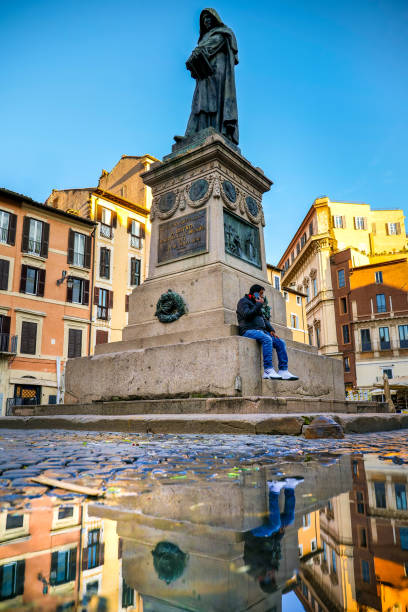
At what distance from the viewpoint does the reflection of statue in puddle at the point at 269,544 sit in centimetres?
93

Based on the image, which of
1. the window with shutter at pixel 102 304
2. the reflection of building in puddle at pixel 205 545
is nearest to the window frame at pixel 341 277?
the window with shutter at pixel 102 304

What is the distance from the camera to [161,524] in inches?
52.4

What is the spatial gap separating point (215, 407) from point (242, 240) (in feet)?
12.5

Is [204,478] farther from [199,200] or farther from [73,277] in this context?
[73,277]

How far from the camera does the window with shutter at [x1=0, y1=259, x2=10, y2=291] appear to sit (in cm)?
2367

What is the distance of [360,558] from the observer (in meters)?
1.05

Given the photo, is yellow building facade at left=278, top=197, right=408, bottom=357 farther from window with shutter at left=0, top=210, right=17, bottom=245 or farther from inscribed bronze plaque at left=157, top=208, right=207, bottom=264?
inscribed bronze plaque at left=157, top=208, right=207, bottom=264

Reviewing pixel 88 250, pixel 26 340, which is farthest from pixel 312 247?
pixel 26 340

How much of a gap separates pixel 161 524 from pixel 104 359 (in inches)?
244

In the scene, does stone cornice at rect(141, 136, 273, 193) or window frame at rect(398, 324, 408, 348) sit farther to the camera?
window frame at rect(398, 324, 408, 348)

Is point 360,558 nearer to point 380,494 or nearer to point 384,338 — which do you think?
point 380,494

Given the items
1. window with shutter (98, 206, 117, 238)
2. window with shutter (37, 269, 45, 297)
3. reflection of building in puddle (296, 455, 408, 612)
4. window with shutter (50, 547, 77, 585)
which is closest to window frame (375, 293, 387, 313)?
window with shutter (98, 206, 117, 238)

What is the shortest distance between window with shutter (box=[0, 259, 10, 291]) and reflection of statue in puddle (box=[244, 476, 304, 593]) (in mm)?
24685

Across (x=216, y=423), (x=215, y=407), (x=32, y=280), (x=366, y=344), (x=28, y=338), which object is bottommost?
(x=216, y=423)
